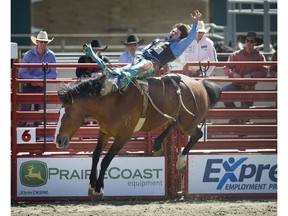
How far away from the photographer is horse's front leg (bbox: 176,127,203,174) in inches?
363

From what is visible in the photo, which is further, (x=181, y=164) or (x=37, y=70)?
(x=37, y=70)

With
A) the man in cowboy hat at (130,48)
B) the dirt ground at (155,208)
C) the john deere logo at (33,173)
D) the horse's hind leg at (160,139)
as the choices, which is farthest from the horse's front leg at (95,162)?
the man in cowboy hat at (130,48)

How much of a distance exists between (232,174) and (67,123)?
273cm

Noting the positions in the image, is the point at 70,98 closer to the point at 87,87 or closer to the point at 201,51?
the point at 87,87

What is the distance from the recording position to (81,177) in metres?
9.76

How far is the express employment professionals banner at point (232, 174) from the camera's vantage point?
32.7 feet

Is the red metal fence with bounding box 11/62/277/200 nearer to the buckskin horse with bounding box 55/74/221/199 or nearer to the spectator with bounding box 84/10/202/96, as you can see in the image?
the buckskin horse with bounding box 55/74/221/199

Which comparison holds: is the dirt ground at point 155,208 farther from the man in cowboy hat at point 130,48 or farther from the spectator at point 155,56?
the man in cowboy hat at point 130,48

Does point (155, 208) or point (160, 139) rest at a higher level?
point (160, 139)

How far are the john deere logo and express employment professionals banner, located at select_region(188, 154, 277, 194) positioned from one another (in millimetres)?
1907

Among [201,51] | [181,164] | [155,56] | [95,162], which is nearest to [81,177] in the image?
[95,162]

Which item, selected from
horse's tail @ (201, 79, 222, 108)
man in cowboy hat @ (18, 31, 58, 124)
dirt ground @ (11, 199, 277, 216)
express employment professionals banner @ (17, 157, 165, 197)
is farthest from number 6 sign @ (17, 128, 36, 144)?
horse's tail @ (201, 79, 222, 108)

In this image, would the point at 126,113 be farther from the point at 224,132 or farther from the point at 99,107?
the point at 224,132

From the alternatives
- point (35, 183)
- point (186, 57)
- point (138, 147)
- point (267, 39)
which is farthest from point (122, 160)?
point (267, 39)
